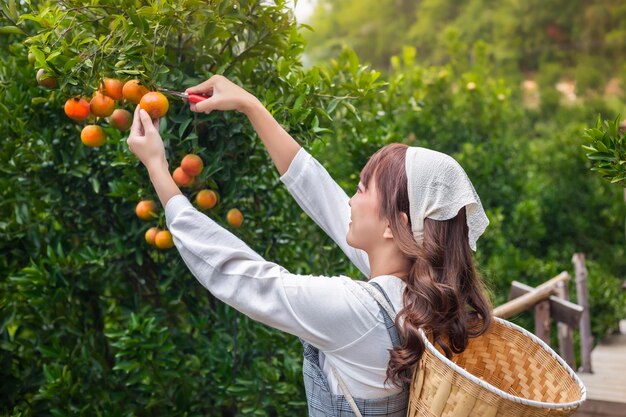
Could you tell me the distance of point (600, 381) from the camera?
196 inches

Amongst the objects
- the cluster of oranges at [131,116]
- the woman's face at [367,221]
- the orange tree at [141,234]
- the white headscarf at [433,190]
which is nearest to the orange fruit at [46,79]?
the cluster of oranges at [131,116]

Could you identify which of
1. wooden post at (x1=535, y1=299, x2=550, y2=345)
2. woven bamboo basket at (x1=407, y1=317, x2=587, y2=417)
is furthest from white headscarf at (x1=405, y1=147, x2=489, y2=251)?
wooden post at (x1=535, y1=299, x2=550, y2=345)

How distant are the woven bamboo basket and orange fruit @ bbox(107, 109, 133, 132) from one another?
1.01 meters

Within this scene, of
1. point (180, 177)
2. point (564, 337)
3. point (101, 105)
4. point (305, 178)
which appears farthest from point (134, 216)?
point (564, 337)

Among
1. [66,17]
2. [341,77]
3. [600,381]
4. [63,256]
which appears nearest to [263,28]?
[66,17]

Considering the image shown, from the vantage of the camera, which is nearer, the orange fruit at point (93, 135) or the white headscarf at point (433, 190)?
the white headscarf at point (433, 190)

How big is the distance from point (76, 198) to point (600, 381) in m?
3.66

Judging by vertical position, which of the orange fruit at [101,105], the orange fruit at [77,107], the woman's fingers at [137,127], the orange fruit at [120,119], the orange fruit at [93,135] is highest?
the woman's fingers at [137,127]

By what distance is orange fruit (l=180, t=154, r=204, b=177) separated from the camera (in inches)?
81.8

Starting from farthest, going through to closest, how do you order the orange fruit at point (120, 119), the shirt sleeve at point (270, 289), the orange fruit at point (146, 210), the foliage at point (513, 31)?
the foliage at point (513, 31) < the orange fruit at point (146, 210) < the orange fruit at point (120, 119) < the shirt sleeve at point (270, 289)

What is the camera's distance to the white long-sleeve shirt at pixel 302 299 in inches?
62.4

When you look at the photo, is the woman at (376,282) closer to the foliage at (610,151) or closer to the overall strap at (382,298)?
the overall strap at (382,298)

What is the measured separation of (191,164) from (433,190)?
2.34ft

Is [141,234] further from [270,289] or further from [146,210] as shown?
[270,289]
